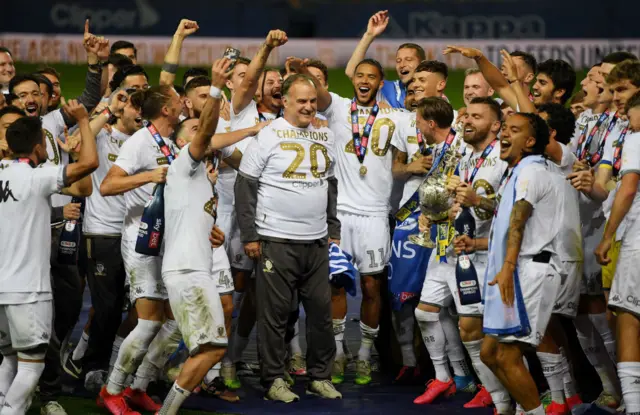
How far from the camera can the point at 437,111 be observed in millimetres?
8922

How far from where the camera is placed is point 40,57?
1055 inches

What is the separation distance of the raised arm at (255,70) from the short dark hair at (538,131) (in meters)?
1.84

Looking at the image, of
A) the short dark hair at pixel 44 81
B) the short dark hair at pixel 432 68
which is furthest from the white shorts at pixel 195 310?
the short dark hair at pixel 432 68

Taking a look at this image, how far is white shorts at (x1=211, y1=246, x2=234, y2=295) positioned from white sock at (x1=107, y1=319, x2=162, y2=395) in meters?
0.71

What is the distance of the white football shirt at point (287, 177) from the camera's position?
28.3 feet

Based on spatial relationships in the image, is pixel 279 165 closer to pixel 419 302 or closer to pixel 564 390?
pixel 419 302

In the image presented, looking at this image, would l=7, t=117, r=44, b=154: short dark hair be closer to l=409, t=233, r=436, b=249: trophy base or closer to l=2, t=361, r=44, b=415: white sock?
l=2, t=361, r=44, b=415: white sock

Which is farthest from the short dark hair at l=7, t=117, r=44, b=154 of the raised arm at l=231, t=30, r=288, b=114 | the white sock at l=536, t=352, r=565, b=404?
the white sock at l=536, t=352, r=565, b=404

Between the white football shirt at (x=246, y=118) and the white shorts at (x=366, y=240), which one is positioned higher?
the white football shirt at (x=246, y=118)

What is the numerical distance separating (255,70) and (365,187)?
1795mm

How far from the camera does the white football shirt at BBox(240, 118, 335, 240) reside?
28.3 feet

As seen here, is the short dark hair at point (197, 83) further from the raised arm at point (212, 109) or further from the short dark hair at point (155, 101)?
the raised arm at point (212, 109)

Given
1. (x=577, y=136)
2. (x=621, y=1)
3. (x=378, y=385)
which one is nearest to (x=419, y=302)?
(x=378, y=385)

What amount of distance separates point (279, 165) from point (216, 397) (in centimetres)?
192
